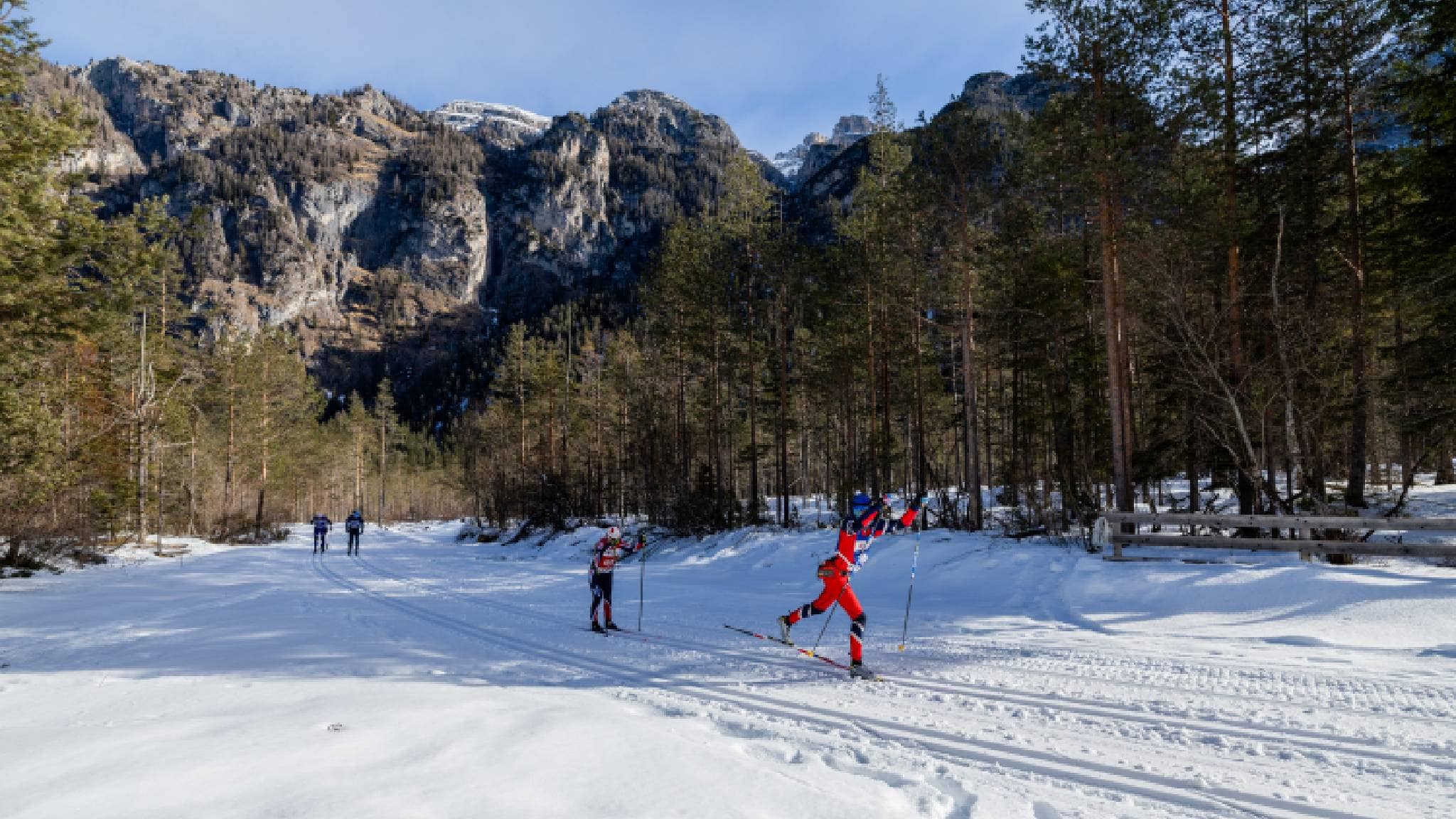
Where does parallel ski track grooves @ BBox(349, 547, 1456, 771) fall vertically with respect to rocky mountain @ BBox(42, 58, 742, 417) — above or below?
below

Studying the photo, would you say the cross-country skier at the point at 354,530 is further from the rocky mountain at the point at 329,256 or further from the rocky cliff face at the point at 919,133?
the rocky mountain at the point at 329,256

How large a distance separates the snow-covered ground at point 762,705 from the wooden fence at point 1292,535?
1.34 feet

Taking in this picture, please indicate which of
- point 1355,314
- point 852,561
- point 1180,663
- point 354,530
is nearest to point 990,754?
point 852,561

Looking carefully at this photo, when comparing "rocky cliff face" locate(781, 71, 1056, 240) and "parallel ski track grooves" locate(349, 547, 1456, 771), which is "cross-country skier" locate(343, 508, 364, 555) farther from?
"parallel ski track grooves" locate(349, 547, 1456, 771)

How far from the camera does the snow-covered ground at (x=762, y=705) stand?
3.88 meters

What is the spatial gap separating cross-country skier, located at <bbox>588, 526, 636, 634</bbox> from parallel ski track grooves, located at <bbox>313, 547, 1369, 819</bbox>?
2.12m

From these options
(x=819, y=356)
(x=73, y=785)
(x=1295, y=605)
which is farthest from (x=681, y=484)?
(x=73, y=785)

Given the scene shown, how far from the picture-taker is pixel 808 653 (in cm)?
811

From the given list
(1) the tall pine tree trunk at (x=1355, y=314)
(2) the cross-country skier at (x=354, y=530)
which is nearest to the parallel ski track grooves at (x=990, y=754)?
(1) the tall pine tree trunk at (x=1355, y=314)

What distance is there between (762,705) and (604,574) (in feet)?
15.8

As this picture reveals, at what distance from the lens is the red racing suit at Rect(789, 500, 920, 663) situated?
24.7ft

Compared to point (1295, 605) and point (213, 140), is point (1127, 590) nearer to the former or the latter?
point (1295, 605)

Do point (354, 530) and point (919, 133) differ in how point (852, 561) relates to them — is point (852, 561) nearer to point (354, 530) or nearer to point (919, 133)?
point (919, 133)

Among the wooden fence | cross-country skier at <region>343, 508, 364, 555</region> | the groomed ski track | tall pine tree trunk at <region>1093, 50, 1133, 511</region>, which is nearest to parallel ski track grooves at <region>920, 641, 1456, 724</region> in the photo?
the groomed ski track
